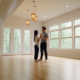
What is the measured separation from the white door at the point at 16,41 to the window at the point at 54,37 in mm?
1850

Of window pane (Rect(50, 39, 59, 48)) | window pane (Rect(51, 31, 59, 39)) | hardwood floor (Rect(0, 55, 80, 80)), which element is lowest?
hardwood floor (Rect(0, 55, 80, 80))

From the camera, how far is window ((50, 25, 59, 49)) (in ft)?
26.4

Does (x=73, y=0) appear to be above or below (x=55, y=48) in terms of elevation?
above

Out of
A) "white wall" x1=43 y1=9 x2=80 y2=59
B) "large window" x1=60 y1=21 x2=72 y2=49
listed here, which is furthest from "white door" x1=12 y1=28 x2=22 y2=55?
"large window" x1=60 y1=21 x2=72 y2=49

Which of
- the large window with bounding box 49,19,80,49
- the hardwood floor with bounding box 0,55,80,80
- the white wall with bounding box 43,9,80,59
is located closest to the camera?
the hardwood floor with bounding box 0,55,80,80

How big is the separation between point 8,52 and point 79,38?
16.7ft

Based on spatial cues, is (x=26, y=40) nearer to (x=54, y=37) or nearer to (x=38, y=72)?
(x=54, y=37)

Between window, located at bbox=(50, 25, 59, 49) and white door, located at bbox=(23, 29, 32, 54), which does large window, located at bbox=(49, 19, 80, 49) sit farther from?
white door, located at bbox=(23, 29, 32, 54)

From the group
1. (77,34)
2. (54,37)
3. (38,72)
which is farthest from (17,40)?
(38,72)

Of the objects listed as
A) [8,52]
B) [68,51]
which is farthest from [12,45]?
[68,51]

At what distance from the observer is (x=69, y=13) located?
700 centimetres

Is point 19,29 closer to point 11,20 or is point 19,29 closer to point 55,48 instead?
point 11,20

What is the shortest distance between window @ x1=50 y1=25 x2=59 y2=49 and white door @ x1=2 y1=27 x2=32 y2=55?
1.85 metres

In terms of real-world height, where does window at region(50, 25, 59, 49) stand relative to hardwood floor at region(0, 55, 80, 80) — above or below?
above
